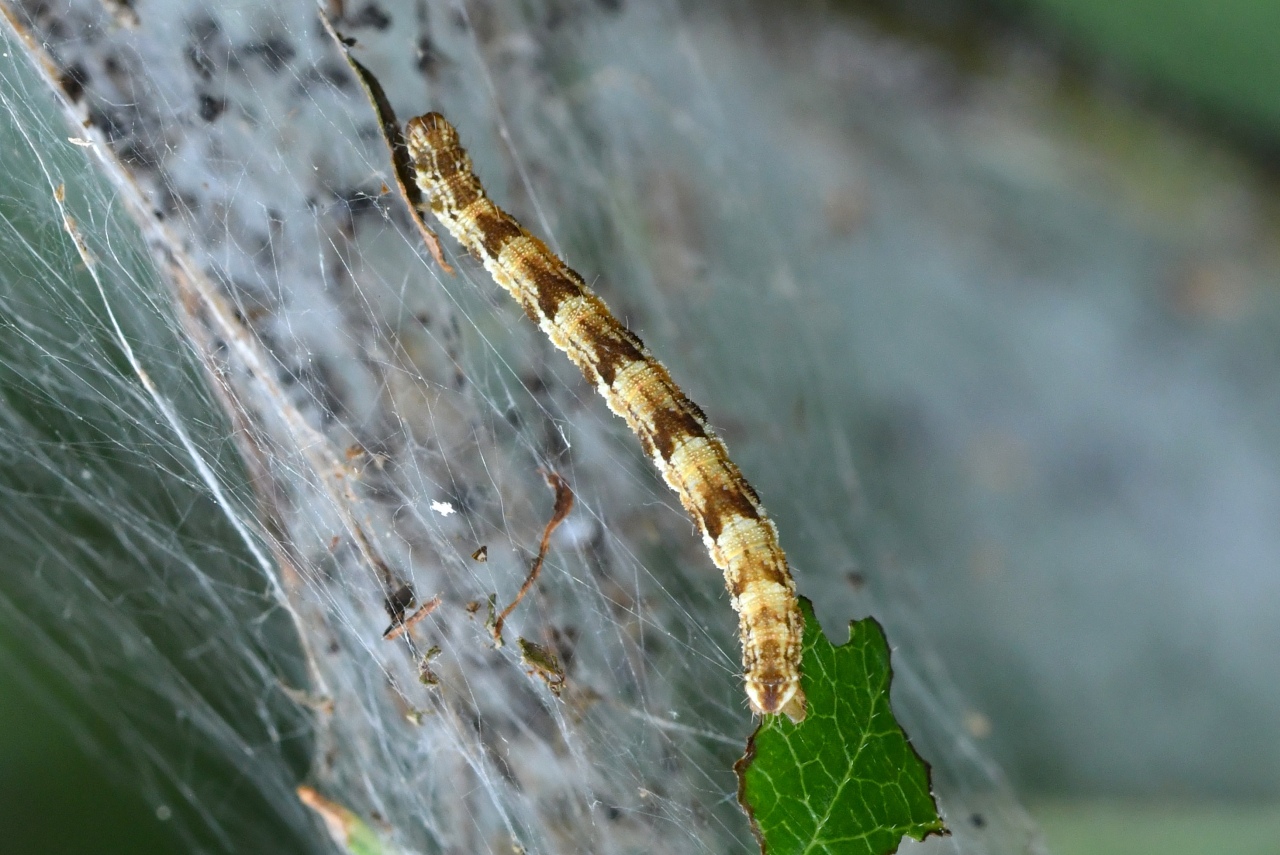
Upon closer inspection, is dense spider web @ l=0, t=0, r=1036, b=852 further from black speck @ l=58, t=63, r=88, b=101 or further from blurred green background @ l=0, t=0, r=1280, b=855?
blurred green background @ l=0, t=0, r=1280, b=855

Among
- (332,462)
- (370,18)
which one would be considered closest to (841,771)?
(332,462)

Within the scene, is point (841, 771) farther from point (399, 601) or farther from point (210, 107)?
point (210, 107)

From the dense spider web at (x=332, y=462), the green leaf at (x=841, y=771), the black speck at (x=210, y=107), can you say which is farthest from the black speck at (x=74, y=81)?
the green leaf at (x=841, y=771)

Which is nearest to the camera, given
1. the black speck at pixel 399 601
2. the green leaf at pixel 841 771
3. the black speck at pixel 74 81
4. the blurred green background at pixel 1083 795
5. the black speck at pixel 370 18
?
the green leaf at pixel 841 771

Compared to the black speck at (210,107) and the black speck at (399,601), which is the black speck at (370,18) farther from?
the black speck at (399,601)

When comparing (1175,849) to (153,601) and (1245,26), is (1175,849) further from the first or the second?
(153,601)

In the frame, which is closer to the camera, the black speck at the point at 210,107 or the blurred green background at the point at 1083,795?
the black speck at the point at 210,107

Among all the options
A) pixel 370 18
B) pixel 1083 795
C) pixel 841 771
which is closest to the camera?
pixel 841 771
